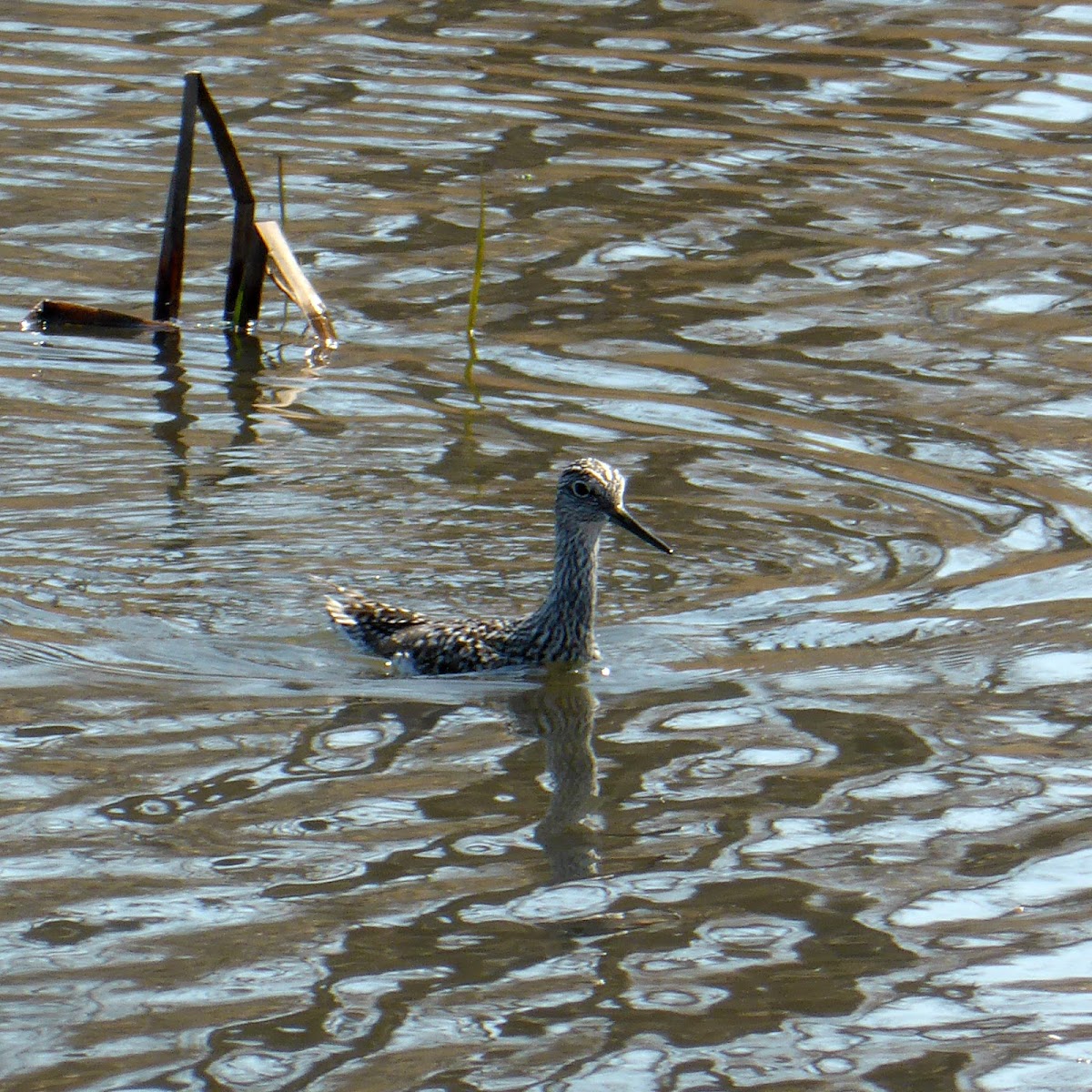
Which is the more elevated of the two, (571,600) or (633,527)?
(633,527)

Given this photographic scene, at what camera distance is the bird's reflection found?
6820mm

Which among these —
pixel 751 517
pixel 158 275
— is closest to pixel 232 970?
pixel 751 517

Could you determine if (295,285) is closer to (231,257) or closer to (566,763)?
(231,257)

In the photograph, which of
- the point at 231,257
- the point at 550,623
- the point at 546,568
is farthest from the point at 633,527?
the point at 231,257

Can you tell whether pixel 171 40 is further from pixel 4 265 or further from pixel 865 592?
pixel 865 592

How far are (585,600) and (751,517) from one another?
172 centimetres

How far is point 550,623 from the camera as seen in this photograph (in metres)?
8.72

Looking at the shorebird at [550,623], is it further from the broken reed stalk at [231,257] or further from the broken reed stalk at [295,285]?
the broken reed stalk at [231,257]

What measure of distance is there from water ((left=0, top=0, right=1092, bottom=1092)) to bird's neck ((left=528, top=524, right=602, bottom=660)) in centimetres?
24

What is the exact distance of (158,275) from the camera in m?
12.8

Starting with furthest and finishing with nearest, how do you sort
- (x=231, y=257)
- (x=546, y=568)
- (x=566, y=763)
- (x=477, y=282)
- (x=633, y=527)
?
(x=231, y=257), (x=477, y=282), (x=546, y=568), (x=633, y=527), (x=566, y=763)

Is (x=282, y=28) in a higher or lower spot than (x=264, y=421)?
higher

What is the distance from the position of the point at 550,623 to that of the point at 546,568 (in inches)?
47.4

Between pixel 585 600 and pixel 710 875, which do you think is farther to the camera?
pixel 585 600
